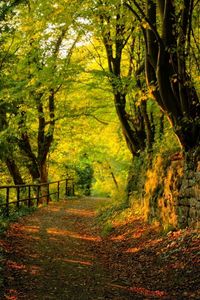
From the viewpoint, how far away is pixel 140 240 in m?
11.4

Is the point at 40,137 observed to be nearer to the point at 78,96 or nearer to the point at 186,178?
the point at 78,96

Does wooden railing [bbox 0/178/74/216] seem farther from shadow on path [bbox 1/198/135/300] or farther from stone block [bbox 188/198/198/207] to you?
stone block [bbox 188/198/198/207]

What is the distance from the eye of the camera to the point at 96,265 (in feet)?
31.1

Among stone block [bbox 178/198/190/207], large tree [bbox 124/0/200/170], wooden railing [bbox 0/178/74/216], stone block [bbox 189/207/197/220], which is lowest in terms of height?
wooden railing [bbox 0/178/74/216]

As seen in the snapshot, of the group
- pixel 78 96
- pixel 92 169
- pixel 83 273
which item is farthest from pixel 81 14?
pixel 92 169

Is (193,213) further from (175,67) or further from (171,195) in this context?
(175,67)

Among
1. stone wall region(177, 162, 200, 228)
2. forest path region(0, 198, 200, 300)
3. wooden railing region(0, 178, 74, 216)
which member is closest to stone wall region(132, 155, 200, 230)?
stone wall region(177, 162, 200, 228)

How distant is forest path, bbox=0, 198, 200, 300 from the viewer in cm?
724

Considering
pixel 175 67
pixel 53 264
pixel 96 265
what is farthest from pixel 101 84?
pixel 53 264

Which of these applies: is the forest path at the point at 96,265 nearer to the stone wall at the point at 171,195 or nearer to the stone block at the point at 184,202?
the stone wall at the point at 171,195

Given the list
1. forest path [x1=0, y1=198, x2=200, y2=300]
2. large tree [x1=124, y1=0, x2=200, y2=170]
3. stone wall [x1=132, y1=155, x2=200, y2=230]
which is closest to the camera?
forest path [x1=0, y1=198, x2=200, y2=300]

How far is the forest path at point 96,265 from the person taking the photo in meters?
7.24

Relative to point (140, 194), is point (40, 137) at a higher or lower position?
higher

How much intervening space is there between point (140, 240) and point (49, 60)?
10.2 metres
